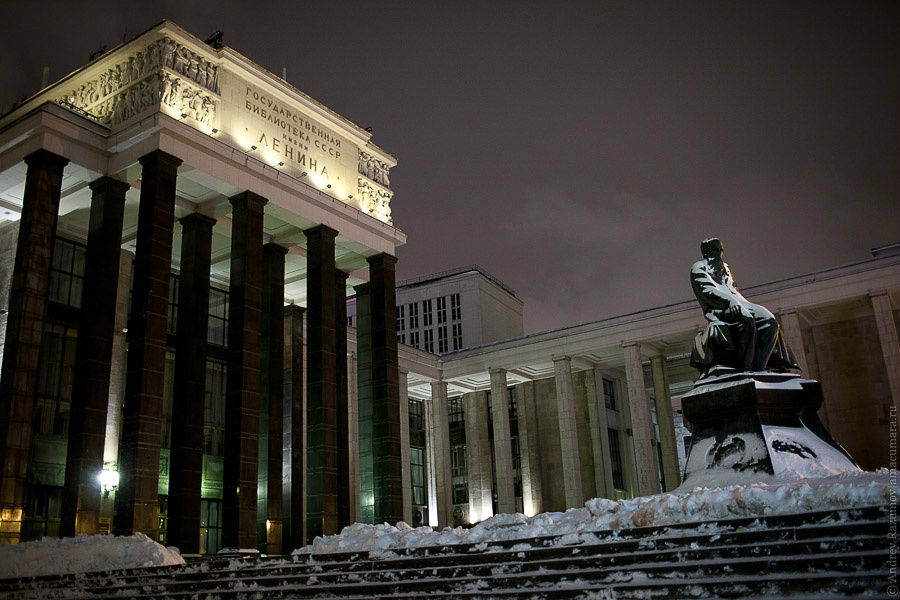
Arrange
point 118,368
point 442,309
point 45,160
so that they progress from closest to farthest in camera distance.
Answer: point 45,160 < point 118,368 < point 442,309

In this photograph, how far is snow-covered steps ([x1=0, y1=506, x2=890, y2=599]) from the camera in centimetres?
917

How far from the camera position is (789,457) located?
15.2 metres

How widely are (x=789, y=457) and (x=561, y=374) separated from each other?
1205 inches

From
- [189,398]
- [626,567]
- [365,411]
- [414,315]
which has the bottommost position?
[626,567]

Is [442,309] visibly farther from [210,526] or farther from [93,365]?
[93,365]

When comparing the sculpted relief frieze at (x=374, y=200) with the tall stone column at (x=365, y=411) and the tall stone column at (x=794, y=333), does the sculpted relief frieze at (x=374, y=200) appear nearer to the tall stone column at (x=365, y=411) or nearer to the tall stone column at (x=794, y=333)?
the tall stone column at (x=365, y=411)

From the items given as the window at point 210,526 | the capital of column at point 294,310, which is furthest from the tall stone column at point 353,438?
the window at point 210,526

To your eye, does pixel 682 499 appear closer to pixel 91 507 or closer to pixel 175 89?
pixel 91 507

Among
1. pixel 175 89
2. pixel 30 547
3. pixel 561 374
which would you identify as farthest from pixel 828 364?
pixel 30 547

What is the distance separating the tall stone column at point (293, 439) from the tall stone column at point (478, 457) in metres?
17.0

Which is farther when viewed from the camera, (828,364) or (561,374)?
(561,374)

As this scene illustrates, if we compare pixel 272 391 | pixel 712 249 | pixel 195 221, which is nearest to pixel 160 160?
pixel 195 221

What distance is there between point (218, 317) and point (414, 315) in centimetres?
4669

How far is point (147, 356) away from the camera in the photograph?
24938 millimetres
